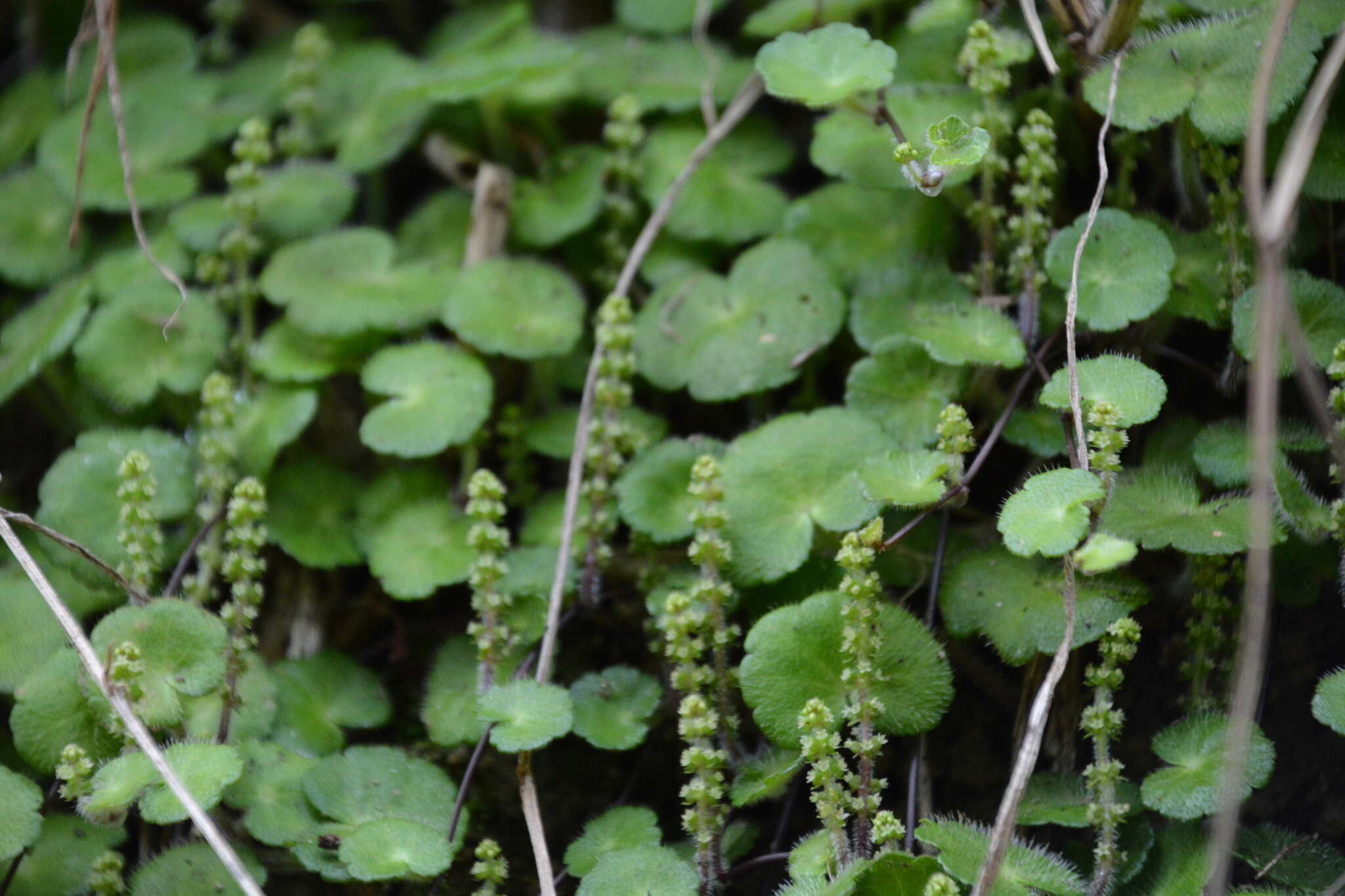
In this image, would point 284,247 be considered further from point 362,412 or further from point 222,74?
point 222,74

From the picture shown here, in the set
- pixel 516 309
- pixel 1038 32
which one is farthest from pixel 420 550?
pixel 1038 32

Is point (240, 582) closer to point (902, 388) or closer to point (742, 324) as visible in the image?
point (742, 324)

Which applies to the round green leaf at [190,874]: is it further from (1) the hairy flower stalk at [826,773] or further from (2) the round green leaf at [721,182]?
(2) the round green leaf at [721,182]

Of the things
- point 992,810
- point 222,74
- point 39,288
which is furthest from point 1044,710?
point 222,74

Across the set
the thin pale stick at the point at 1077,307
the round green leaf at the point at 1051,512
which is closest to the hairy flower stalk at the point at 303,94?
the thin pale stick at the point at 1077,307

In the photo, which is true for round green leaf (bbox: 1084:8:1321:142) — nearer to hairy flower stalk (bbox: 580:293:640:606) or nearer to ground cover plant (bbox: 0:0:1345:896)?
ground cover plant (bbox: 0:0:1345:896)
